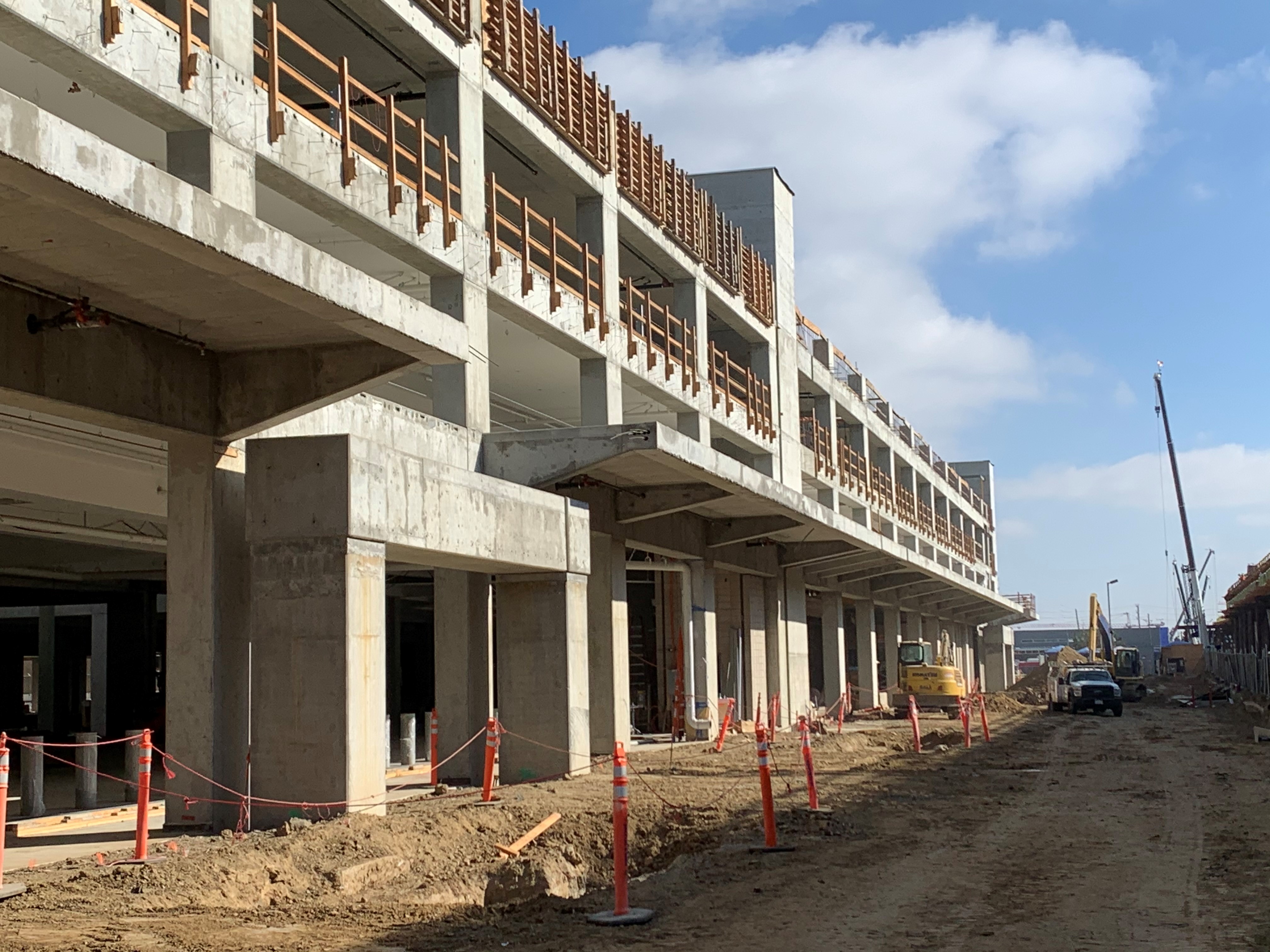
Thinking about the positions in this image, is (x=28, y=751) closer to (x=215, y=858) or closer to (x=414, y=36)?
(x=215, y=858)

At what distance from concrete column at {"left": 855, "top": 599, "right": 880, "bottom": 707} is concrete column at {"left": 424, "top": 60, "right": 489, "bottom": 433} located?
114 feet

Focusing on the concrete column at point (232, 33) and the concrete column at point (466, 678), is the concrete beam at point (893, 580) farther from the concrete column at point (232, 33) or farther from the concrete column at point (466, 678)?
the concrete column at point (232, 33)

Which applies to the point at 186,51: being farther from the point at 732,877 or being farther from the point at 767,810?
the point at 732,877

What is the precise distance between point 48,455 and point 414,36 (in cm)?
827

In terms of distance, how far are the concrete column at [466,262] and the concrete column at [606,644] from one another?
5.84 metres

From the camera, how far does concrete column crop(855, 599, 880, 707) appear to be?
53.4m

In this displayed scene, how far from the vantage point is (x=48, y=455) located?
18344mm

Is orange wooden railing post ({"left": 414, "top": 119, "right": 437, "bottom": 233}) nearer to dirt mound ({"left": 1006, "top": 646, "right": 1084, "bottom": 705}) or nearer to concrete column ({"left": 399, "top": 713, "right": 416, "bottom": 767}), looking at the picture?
concrete column ({"left": 399, "top": 713, "right": 416, "bottom": 767})

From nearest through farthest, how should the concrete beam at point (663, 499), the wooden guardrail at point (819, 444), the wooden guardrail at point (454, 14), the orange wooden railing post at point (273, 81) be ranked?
the orange wooden railing post at point (273, 81), the wooden guardrail at point (454, 14), the concrete beam at point (663, 499), the wooden guardrail at point (819, 444)

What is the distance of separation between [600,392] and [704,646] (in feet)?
30.1

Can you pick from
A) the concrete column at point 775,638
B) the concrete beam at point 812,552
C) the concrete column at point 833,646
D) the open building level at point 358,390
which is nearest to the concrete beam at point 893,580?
the concrete column at point 833,646

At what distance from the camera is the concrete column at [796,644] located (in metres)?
41.2

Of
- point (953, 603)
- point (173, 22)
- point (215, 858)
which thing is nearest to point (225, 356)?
point (173, 22)

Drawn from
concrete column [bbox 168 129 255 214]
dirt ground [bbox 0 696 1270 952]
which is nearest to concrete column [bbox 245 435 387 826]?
dirt ground [bbox 0 696 1270 952]
